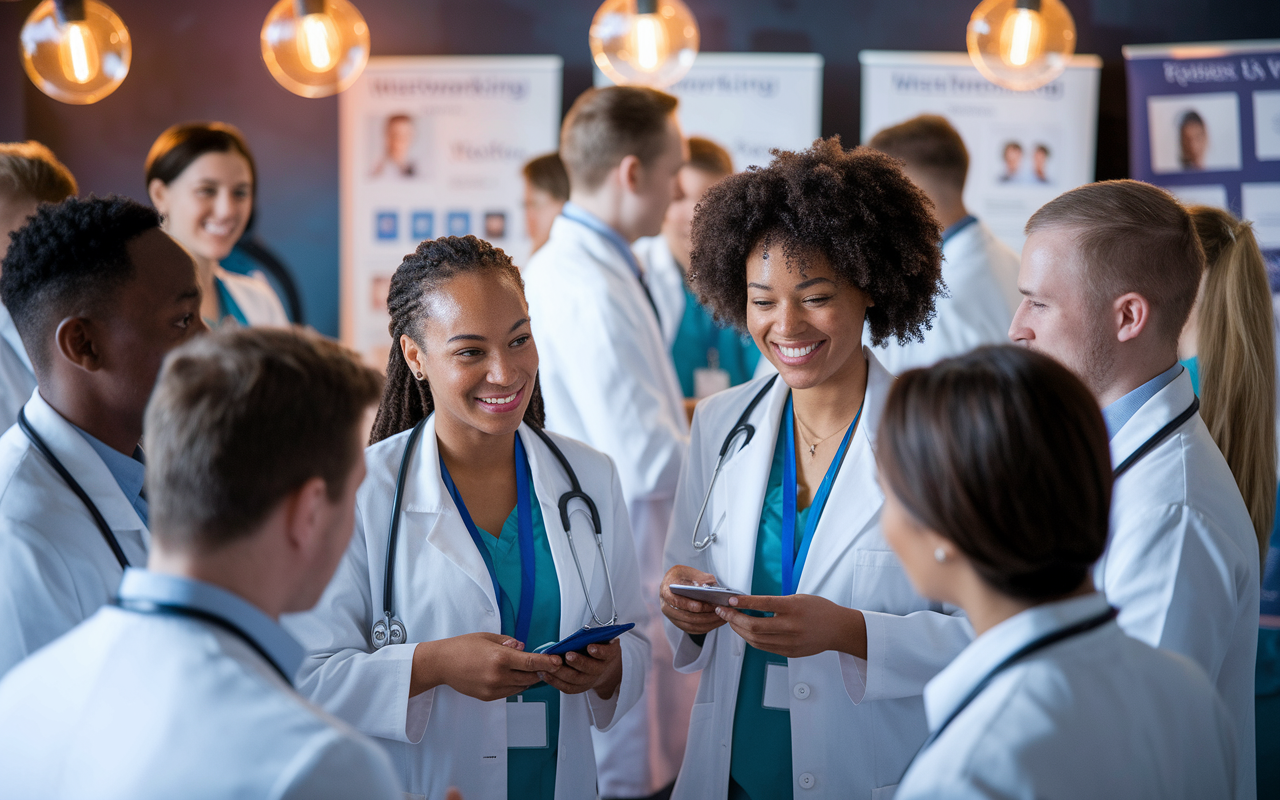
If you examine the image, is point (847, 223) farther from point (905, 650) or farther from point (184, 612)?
point (184, 612)

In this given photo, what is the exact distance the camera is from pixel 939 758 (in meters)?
1.08

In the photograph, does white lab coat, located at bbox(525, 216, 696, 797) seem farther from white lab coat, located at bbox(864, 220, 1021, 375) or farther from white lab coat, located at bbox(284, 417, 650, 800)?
white lab coat, located at bbox(284, 417, 650, 800)

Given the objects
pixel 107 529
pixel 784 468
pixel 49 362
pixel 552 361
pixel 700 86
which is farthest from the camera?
pixel 700 86

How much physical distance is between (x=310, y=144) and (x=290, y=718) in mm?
5033

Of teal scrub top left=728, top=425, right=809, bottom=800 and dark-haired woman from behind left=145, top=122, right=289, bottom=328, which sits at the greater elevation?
dark-haired woman from behind left=145, top=122, right=289, bottom=328

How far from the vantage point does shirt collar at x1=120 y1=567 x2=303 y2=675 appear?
1.10 meters

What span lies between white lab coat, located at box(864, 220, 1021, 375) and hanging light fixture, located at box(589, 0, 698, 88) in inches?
52.8

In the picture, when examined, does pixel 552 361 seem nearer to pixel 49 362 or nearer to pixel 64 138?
pixel 49 362

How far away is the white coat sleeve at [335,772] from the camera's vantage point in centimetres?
98

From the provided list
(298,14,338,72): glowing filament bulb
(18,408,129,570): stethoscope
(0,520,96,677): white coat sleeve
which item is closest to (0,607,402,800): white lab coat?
(0,520,96,677): white coat sleeve

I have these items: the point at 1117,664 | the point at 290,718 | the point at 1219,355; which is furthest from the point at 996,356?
the point at 1219,355

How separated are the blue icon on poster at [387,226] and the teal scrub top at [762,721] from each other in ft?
12.4

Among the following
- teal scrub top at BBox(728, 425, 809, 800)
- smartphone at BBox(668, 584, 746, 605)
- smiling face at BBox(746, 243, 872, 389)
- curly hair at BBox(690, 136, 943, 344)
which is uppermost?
curly hair at BBox(690, 136, 943, 344)

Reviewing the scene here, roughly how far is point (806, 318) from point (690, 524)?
0.58 meters
